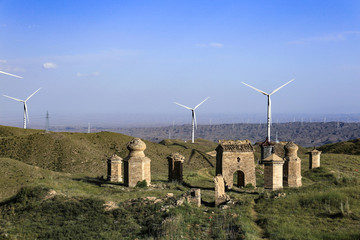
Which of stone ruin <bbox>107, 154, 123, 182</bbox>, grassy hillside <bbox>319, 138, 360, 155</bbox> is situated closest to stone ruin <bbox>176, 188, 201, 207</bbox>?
stone ruin <bbox>107, 154, 123, 182</bbox>

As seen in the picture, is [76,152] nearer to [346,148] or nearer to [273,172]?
[273,172]

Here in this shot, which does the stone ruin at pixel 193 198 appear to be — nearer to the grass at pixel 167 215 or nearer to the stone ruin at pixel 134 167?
the grass at pixel 167 215

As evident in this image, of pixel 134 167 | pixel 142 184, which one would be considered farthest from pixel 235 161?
pixel 134 167

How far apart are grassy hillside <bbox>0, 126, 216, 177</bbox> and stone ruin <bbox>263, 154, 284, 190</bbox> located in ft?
66.0

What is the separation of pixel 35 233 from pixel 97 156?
109 feet

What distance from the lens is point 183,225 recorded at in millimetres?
16812

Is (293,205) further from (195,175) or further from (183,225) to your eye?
(195,175)

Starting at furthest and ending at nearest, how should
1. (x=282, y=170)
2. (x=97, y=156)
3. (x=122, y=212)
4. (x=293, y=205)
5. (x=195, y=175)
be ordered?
(x=97, y=156) → (x=195, y=175) → (x=282, y=170) → (x=293, y=205) → (x=122, y=212)

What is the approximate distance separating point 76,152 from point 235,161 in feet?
82.3

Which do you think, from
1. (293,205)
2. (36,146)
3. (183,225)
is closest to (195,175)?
(293,205)

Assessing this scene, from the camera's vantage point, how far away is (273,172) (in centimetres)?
2792

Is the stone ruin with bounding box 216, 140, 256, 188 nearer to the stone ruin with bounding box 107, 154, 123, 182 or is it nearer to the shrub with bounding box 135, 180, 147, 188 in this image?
the shrub with bounding box 135, 180, 147, 188

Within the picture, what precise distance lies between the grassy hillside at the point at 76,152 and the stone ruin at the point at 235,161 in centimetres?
1632

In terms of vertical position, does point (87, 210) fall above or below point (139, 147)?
below
